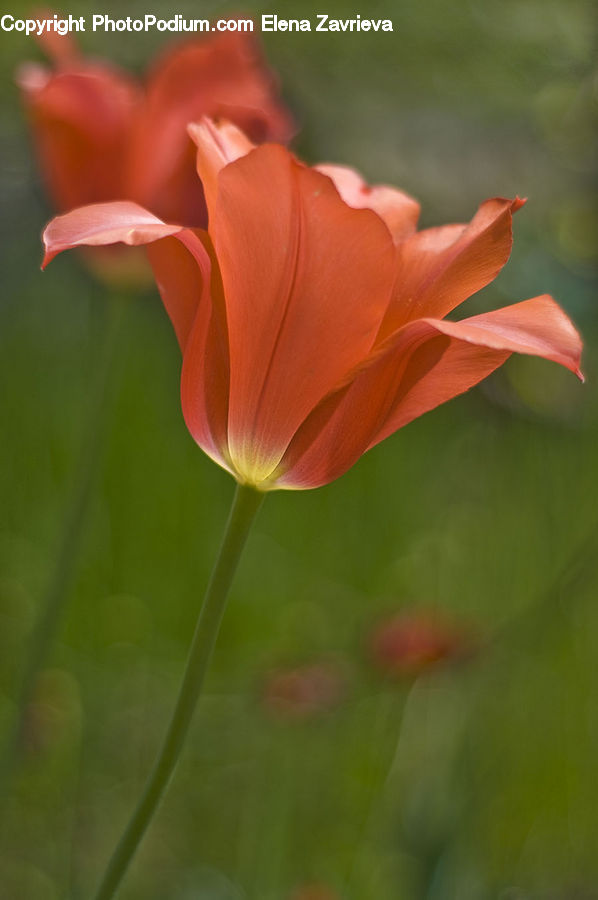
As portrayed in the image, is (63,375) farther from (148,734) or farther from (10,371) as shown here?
(148,734)

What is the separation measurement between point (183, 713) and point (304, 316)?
0.12m

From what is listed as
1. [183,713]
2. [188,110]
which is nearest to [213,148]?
[183,713]

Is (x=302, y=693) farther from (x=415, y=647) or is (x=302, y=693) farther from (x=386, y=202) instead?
(x=386, y=202)

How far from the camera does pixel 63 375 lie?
160 centimetres

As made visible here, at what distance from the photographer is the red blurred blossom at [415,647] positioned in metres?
0.74

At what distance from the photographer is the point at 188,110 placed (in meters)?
0.61

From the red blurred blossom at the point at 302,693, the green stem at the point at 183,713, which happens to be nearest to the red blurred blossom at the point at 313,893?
the red blurred blossom at the point at 302,693

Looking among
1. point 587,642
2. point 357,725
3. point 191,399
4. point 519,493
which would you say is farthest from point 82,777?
point 519,493

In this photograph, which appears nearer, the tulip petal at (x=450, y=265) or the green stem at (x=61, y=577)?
the tulip petal at (x=450, y=265)

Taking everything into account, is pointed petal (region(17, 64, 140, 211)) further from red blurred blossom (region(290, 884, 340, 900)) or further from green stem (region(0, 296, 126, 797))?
red blurred blossom (region(290, 884, 340, 900))

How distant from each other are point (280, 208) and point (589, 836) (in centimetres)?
90

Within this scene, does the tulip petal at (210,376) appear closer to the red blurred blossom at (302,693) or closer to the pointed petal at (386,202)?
the pointed petal at (386,202)

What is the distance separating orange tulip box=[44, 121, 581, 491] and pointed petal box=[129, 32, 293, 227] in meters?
0.28

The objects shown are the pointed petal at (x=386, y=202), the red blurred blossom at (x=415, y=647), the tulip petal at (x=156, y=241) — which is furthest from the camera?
the red blurred blossom at (x=415, y=647)
